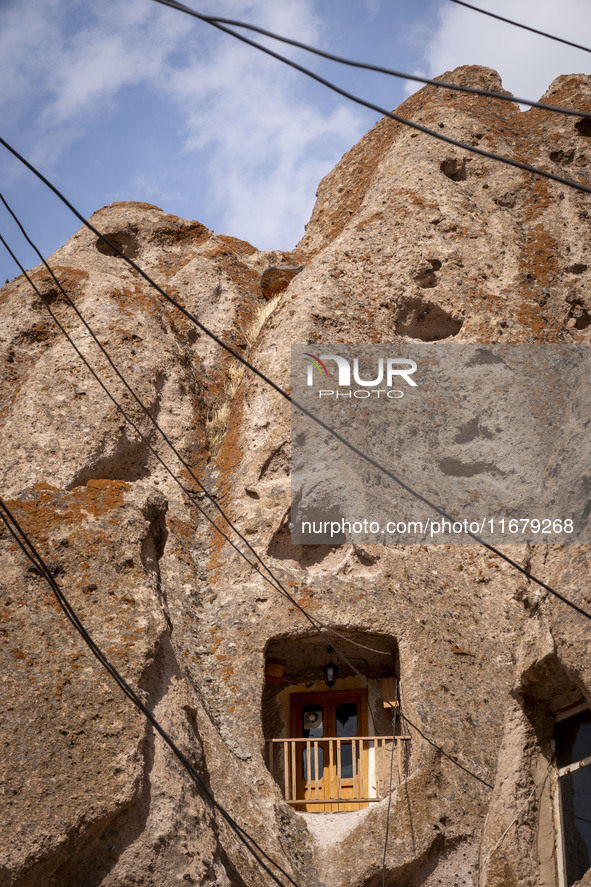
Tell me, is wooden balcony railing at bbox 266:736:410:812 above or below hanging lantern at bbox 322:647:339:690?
below

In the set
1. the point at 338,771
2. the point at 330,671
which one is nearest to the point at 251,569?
the point at 330,671

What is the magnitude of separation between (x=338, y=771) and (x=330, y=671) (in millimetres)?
1378

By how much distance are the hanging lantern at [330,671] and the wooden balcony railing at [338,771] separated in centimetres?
76

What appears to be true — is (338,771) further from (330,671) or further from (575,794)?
(575,794)

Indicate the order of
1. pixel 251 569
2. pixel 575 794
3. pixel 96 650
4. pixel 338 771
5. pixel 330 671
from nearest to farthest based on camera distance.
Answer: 1. pixel 96 650
2. pixel 575 794
3. pixel 338 771
4. pixel 251 569
5. pixel 330 671

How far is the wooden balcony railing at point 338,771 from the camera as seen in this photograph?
35.4 ft

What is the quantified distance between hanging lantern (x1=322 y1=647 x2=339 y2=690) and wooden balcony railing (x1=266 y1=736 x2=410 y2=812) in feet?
2.48

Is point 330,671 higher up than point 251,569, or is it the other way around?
point 251,569

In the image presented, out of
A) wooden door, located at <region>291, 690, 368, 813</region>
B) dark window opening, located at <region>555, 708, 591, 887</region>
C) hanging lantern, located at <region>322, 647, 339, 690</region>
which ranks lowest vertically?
dark window opening, located at <region>555, 708, 591, 887</region>

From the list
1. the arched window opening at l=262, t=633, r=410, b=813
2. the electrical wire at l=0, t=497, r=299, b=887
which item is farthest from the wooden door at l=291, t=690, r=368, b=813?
the electrical wire at l=0, t=497, r=299, b=887

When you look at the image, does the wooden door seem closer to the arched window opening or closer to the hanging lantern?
the arched window opening

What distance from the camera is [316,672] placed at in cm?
1277

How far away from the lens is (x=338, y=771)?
36.3ft

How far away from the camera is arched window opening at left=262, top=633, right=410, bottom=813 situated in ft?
36.6
